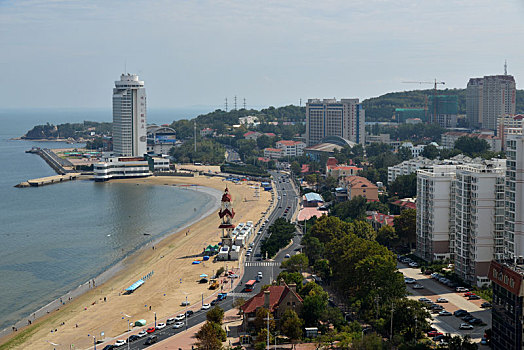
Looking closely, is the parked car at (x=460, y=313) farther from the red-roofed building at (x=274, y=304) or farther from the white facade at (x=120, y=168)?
the white facade at (x=120, y=168)

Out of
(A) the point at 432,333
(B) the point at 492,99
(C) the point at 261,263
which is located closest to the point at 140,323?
(C) the point at 261,263

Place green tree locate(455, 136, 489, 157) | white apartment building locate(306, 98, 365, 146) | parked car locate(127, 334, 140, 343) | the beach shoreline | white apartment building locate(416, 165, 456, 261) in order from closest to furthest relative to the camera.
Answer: parked car locate(127, 334, 140, 343), the beach shoreline, white apartment building locate(416, 165, 456, 261), green tree locate(455, 136, 489, 157), white apartment building locate(306, 98, 365, 146)

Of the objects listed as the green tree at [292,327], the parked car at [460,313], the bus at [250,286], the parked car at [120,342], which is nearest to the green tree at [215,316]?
the green tree at [292,327]

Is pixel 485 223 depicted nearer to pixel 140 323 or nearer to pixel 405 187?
pixel 140 323

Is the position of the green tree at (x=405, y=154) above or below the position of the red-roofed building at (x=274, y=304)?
above

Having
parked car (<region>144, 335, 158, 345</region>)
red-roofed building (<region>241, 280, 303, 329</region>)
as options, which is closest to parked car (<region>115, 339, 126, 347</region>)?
parked car (<region>144, 335, 158, 345</region>)

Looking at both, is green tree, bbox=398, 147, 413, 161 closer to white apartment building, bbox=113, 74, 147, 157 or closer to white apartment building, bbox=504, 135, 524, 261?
white apartment building, bbox=113, 74, 147, 157
